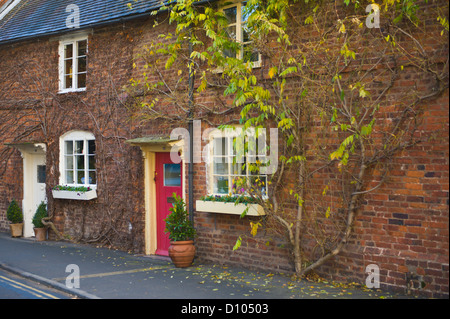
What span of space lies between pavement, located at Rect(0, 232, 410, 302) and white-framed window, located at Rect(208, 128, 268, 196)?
1597 millimetres

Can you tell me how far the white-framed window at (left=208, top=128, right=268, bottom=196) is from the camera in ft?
30.3

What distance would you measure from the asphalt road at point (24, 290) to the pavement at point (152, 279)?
0.14 metres

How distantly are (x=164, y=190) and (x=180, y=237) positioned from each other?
1.89 meters

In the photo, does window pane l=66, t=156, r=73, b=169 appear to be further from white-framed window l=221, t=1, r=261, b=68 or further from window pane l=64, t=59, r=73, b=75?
white-framed window l=221, t=1, r=261, b=68

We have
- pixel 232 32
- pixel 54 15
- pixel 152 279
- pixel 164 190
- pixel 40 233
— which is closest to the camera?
pixel 152 279

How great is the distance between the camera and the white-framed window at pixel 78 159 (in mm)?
12930

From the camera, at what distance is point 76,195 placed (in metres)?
12.7

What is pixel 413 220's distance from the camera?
25.2 feet

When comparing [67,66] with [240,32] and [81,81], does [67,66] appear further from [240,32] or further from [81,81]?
[240,32]

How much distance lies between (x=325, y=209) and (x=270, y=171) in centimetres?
125

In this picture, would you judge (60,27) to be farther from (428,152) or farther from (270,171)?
(428,152)

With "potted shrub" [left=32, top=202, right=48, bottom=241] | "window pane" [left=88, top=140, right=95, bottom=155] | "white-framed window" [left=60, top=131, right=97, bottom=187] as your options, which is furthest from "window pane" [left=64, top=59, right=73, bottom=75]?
"potted shrub" [left=32, top=202, right=48, bottom=241]

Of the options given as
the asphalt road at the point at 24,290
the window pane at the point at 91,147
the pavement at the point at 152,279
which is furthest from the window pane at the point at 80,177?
the asphalt road at the point at 24,290

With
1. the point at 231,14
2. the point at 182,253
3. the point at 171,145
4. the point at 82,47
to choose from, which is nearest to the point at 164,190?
the point at 171,145
